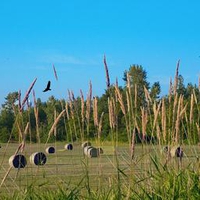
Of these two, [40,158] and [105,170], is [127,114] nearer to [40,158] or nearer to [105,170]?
[40,158]

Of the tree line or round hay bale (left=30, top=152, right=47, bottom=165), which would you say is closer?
the tree line

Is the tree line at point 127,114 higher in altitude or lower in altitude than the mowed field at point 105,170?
higher

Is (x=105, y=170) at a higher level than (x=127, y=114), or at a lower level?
lower

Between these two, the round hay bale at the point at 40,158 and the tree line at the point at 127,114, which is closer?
the tree line at the point at 127,114

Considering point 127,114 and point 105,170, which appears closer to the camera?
point 127,114

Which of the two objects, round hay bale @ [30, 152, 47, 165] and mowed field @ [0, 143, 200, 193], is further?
round hay bale @ [30, 152, 47, 165]

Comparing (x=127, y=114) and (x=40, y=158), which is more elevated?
(x=127, y=114)

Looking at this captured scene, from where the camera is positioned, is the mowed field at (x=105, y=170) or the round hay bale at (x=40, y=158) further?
the round hay bale at (x=40, y=158)

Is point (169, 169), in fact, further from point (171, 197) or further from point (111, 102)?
point (111, 102)

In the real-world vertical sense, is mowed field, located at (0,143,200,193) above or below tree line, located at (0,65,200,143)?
below

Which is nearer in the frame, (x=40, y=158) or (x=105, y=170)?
(x=40, y=158)

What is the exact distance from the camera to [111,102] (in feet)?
9.75

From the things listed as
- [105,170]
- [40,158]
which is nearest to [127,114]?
[40,158]

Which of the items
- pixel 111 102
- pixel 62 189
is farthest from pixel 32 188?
pixel 111 102
